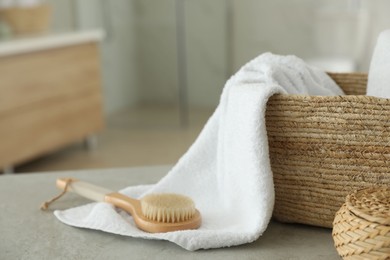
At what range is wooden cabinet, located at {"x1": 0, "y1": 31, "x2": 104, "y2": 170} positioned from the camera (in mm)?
2855

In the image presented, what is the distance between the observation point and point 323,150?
0.81 m

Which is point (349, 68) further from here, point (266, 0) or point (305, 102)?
point (305, 102)

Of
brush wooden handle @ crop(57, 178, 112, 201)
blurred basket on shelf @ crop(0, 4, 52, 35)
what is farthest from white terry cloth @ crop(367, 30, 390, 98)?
blurred basket on shelf @ crop(0, 4, 52, 35)

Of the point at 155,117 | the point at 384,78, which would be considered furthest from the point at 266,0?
the point at 384,78

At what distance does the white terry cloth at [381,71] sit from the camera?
0.96m

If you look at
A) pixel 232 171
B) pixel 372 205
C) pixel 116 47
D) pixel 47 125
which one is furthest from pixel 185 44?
pixel 372 205

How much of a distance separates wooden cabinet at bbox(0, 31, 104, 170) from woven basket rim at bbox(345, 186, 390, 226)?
234 centimetres

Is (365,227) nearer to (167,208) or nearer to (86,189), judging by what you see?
(167,208)

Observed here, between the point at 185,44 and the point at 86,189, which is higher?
the point at 86,189

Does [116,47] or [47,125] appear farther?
[116,47]

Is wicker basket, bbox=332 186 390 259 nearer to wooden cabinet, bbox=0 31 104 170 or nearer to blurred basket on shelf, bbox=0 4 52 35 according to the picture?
wooden cabinet, bbox=0 31 104 170

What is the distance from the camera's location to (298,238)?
0.82 meters

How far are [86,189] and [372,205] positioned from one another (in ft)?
1.52

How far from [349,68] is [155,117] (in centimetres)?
132
